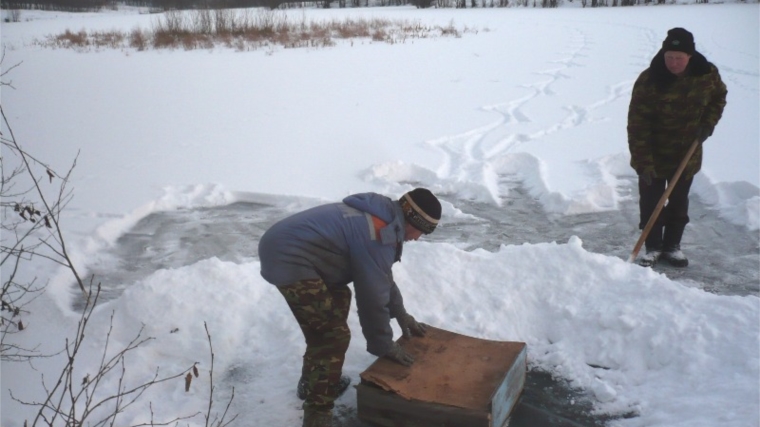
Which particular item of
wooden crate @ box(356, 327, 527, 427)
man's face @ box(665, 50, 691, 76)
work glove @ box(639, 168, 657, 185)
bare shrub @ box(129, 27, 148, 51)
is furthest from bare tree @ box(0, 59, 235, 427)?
bare shrub @ box(129, 27, 148, 51)

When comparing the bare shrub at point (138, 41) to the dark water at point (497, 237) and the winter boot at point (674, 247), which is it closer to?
the dark water at point (497, 237)

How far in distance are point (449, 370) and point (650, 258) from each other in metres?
2.35

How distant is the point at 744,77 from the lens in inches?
440

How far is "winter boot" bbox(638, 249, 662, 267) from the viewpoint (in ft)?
14.7

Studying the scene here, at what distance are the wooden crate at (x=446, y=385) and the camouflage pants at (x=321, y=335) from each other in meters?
0.18

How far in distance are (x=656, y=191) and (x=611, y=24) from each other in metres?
21.1

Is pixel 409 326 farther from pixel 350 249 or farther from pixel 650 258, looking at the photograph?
pixel 650 258

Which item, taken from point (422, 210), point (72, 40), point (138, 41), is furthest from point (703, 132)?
point (72, 40)

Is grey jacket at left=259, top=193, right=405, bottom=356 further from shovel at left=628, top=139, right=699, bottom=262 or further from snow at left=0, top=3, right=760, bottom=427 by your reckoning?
shovel at left=628, top=139, right=699, bottom=262

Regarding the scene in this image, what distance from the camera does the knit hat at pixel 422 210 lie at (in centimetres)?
249

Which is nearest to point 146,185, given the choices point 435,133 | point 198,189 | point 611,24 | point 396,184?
point 198,189

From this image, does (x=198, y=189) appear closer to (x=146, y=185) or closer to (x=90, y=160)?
(x=146, y=185)

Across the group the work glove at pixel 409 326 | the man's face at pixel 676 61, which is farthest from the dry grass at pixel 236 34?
the work glove at pixel 409 326

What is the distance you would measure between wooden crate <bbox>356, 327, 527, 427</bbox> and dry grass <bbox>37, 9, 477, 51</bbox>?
14400 mm
